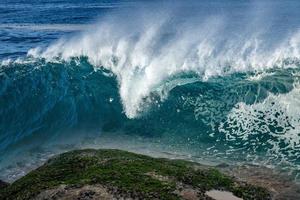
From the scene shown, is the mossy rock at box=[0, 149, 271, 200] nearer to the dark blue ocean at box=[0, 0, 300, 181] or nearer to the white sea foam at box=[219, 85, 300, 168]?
the dark blue ocean at box=[0, 0, 300, 181]

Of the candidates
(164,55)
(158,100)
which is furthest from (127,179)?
(164,55)

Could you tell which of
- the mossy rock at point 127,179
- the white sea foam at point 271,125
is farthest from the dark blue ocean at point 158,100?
the mossy rock at point 127,179

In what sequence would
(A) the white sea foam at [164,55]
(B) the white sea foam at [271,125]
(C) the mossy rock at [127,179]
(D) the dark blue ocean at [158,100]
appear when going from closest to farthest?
1. (C) the mossy rock at [127,179]
2. (B) the white sea foam at [271,125]
3. (D) the dark blue ocean at [158,100]
4. (A) the white sea foam at [164,55]

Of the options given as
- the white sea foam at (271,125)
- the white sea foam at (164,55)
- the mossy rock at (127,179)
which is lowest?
the mossy rock at (127,179)

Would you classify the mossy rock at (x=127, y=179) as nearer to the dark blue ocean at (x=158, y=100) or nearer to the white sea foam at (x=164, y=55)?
the dark blue ocean at (x=158, y=100)

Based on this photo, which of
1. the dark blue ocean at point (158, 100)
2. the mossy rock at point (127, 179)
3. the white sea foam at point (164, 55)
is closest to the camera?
the mossy rock at point (127, 179)

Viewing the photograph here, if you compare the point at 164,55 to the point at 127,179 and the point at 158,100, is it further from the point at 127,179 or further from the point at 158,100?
the point at 127,179
